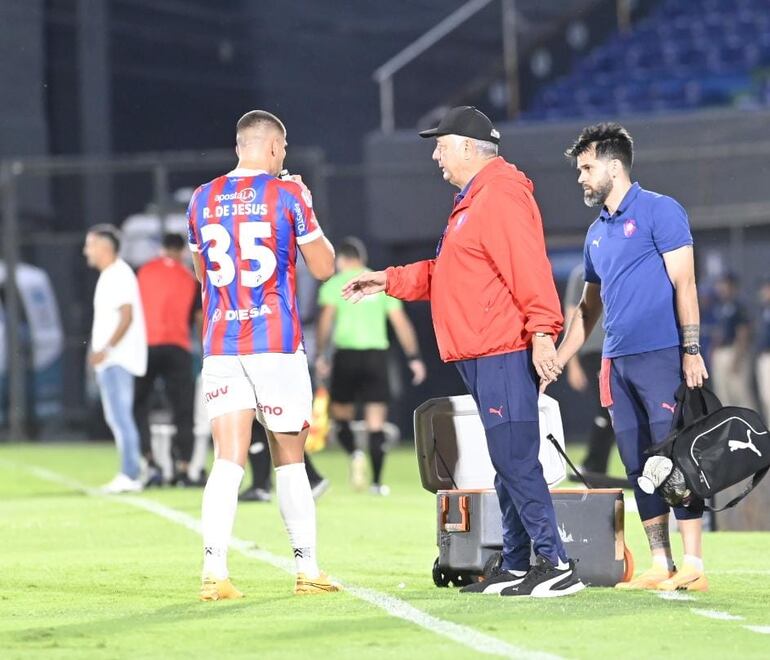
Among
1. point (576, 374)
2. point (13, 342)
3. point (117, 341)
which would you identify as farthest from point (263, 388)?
point (13, 342)

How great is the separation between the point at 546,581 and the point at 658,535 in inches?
33.4

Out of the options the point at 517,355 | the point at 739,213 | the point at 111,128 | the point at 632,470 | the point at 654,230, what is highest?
the point at 111,128

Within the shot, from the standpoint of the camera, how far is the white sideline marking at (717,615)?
22.0ft

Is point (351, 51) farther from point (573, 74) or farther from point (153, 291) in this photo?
point (153, 291)

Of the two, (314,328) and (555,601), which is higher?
(314,328)

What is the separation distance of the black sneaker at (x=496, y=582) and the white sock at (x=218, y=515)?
103 cm

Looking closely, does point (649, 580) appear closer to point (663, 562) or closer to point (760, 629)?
point (663, 562)

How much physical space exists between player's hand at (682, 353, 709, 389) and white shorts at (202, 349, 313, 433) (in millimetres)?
1600

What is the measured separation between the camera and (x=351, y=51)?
85.0ft

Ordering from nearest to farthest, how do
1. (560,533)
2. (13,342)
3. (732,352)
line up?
(560,533) → (732,352) → (13,342)

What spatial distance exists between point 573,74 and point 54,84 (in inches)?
282

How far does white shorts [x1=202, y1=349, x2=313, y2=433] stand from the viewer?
7395 mm

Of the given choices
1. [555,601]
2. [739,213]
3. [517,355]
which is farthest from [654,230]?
[739,213]

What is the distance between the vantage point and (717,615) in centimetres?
680
